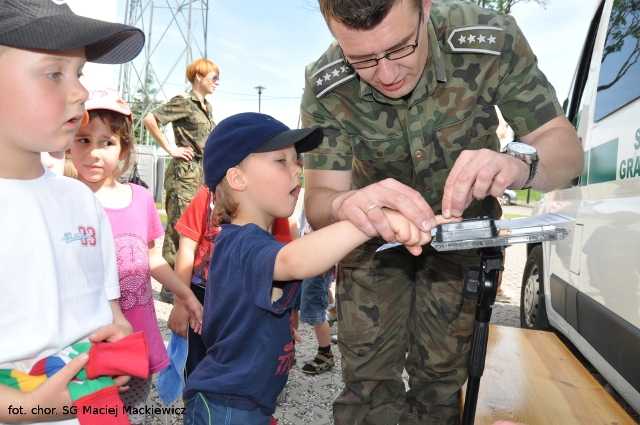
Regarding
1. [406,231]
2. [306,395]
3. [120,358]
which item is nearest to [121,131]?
[120,358]

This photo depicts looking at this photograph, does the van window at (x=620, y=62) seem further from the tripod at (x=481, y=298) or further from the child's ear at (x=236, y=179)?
the child's ear at (x=236, y=179)

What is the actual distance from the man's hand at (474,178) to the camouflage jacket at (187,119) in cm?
370

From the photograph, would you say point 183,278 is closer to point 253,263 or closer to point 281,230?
point 281,230

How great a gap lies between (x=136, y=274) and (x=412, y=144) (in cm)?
135

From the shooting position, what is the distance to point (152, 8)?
18.5m

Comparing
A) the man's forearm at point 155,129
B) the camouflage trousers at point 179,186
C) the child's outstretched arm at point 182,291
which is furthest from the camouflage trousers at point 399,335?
the man's forearm at point 155,129

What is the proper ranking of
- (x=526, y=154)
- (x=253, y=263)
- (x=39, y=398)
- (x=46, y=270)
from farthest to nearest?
(x=526, y=154)
(x=253, y=263)
(x=46, y=270)
(x=39, y=398)

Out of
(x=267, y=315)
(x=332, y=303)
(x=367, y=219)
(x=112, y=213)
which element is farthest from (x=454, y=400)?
(x=332, y=303)

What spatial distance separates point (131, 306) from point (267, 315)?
88 centimetres

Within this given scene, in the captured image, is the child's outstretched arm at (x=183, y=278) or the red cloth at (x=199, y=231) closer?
the child's outstretched arm at (x=183, y=278)

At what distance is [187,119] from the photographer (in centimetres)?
488

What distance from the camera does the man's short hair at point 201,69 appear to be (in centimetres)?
492

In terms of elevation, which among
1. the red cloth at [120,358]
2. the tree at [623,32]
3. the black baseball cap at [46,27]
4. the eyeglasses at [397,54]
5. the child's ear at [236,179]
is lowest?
the red cloth at [120,358]

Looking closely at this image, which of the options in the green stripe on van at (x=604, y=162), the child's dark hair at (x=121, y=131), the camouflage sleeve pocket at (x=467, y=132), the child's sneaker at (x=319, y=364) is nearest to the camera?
the camouflage sleeve pocket at (x=467, y=132)
